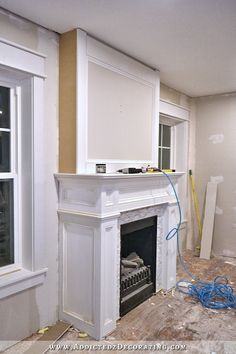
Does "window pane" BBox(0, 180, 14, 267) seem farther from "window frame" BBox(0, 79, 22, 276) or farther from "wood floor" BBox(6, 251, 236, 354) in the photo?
"wood floor" BBox(6, 251, 236, 354)

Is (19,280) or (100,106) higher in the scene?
(100,106)

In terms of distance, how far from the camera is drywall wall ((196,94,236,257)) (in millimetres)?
3945

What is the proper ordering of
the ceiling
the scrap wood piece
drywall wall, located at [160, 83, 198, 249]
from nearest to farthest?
the ceiling, the scrap wood piece, drywall wall, located at [160, 83, 198, 249]

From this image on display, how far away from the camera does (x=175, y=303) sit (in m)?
2.63

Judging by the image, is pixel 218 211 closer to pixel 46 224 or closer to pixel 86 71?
pixel 46 224

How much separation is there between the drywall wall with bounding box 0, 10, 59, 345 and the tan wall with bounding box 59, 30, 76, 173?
46 millimetres

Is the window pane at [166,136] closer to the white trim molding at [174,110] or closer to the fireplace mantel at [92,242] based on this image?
the white trim molding at [174,110]

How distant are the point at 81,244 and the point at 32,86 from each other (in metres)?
1.26

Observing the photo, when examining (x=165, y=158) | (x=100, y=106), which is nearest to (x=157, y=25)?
(x=100, y=106)

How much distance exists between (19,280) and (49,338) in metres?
0.51

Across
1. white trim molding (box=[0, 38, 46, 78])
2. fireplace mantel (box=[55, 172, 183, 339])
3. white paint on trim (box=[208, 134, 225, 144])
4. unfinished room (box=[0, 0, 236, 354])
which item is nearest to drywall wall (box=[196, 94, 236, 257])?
white paint on trim (box=[208, 134, 225, 144])

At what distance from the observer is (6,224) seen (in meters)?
2.09

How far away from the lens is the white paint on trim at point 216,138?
158 inches

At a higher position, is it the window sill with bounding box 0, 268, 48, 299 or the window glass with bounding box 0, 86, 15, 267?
the window glass with bounding box 0, 86, 15, 267
